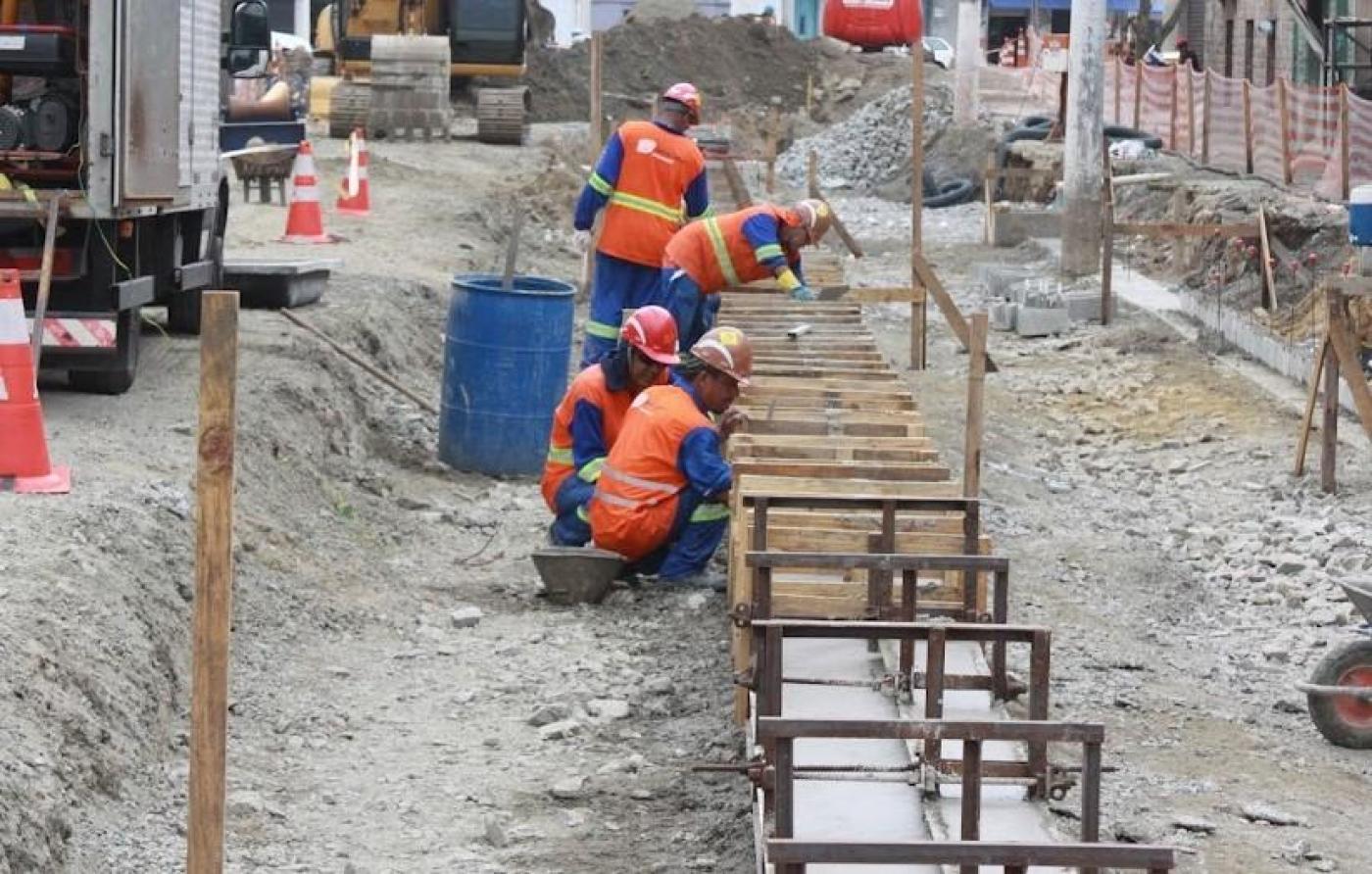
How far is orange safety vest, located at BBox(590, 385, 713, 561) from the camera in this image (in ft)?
31.6

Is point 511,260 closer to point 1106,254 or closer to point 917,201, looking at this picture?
point 917,201

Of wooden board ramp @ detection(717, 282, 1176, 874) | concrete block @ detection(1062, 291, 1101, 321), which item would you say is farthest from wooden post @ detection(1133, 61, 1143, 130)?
wooden board ramp @ detection(717, 282, 1176, 874)

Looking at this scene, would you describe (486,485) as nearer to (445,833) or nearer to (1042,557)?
(1042,557)

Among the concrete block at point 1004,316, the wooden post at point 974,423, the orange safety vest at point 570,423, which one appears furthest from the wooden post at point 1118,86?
the orange safety vest at point 570,423

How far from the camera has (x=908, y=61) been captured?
54.6m

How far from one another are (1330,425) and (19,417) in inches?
291

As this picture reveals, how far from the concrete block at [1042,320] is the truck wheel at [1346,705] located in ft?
39.8

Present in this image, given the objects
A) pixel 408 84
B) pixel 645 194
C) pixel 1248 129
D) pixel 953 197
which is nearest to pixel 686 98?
pixel 645 194

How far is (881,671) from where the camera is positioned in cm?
748

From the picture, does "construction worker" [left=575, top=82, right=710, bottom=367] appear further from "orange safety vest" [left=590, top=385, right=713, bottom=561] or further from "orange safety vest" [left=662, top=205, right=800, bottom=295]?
"orange safety vest" [left=590, top=385, right=713, bottom=561]

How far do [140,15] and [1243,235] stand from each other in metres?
11.2

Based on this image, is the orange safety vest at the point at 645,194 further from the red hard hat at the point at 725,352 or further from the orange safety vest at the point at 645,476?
the red hard hat at the point at 725,352

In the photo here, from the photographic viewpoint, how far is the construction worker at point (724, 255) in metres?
12.5

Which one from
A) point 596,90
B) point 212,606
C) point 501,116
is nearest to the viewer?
point 212,606
